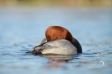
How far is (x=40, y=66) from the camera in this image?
7.62 meters

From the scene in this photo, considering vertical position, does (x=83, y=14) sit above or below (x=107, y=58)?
above

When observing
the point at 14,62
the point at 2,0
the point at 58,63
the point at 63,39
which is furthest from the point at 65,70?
the point at 2,0

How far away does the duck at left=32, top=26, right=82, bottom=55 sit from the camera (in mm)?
8829

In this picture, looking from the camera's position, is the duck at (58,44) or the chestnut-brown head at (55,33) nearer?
the duck at (58,44)

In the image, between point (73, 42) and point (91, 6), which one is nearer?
point (73, 42)

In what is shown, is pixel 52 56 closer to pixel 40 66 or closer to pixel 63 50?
pixel 63 50

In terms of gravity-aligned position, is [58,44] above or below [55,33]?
below

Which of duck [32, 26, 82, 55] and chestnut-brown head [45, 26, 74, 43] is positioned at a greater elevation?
chestnut-brown head [45, 26, 74, 43]

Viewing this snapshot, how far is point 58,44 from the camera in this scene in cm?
881

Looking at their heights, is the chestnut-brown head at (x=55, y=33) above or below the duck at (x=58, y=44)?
above

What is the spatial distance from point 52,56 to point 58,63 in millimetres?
881

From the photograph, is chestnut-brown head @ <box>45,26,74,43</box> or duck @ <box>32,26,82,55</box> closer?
duck @ <box>32,26,82,55</box>

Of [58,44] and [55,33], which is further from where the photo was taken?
[55,33]

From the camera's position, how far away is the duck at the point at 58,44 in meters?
8.83
